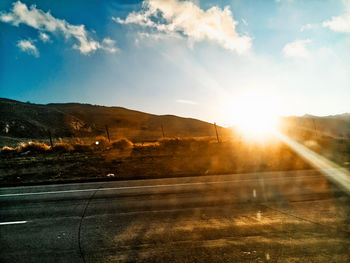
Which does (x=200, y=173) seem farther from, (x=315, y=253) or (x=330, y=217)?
(x=315, y=253)

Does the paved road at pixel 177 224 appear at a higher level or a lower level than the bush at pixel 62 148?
lower

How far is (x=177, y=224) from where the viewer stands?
5324 millimetres

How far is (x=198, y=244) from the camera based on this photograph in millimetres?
4301

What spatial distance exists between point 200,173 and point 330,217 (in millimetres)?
7140

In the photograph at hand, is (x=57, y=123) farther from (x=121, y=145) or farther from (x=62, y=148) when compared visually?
(x=121, y=145)

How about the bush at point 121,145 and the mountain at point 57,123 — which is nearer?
the bush at point 121,145

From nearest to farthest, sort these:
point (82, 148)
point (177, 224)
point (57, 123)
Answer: point (177, 224), point (82, 148), point (57, 123)

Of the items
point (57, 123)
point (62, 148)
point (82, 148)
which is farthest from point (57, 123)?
point (82, 148)

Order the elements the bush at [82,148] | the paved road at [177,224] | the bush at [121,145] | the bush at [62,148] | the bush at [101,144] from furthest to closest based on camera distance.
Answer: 1. the bush at [121,145]
2. the bush at [101,144]
3. the bush at [82,148]
4. the bush at [62,148]
5. the paved road at [177,224]

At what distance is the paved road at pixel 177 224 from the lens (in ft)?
13.0

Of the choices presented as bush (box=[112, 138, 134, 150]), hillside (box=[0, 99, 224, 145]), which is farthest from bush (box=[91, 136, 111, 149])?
hillside (box=[0, 99, 224, 145])

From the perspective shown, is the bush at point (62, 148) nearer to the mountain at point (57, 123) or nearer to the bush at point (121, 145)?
the bush at point (121, 145)

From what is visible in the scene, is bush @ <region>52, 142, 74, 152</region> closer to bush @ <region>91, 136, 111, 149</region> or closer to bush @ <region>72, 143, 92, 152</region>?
bush @ <region>72, 143, 92, 152</region>

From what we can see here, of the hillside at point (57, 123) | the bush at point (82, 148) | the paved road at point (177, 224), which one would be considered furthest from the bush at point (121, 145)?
the hillside at point (57, 123)
